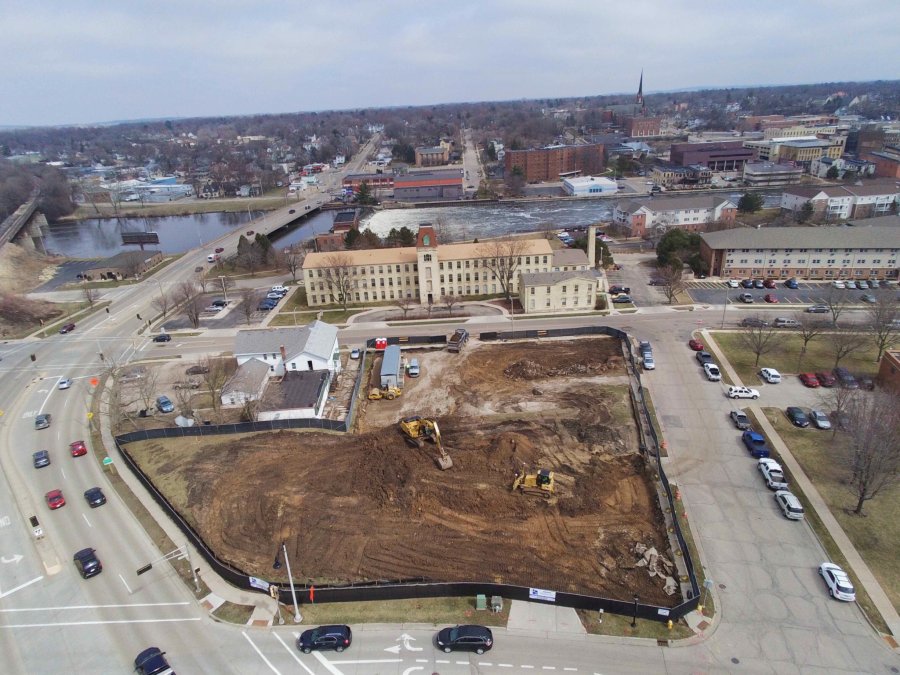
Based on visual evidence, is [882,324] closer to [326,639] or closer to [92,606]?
[326,639]

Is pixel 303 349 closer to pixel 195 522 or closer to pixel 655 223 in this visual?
pixel 195 522

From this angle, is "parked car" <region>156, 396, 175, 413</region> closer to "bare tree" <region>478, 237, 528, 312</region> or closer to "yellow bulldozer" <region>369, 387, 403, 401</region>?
"yellow bulldozer" <region>369, 387, 403, 401</region>

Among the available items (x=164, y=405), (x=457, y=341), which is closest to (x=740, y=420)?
(x=457, y=341)

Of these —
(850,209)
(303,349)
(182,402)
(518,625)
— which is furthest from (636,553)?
(850,209)

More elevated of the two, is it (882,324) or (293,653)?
(882,324)

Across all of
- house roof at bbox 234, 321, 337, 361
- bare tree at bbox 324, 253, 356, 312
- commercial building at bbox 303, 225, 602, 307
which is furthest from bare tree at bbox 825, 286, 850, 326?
bare tree at bbox 324, 253, 356, 312

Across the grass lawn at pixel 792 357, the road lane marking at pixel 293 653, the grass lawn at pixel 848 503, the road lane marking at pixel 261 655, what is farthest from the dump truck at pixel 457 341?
the road lane marking at pixel 261 655
